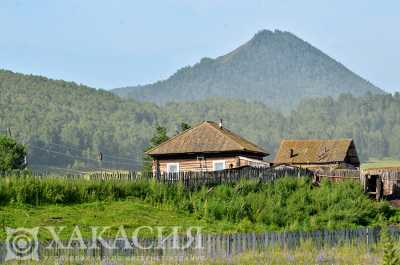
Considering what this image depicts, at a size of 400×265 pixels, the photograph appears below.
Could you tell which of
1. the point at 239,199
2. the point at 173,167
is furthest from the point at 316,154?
the point at 239,199

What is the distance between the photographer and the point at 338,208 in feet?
137

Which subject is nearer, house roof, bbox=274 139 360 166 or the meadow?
the meadow

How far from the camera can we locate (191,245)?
24.0 metres

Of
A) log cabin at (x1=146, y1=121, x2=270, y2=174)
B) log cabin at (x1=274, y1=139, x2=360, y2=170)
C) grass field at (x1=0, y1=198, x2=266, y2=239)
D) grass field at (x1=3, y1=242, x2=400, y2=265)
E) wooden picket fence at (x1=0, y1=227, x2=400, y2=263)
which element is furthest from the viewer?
log cabin at (x1=274, y1=139, x2=360, y2=170)

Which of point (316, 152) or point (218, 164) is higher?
point (316, 152)

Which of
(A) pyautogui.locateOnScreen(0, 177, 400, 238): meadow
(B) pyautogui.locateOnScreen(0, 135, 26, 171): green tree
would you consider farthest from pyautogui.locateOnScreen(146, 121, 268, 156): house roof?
(A) pyautogui.locateOnScreen(0, 177, 400, 238): meadow

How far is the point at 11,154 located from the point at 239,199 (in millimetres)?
35967

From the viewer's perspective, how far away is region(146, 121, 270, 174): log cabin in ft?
199

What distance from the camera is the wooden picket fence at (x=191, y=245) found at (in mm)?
22531

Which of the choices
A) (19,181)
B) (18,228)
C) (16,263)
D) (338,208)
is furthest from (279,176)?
(16,263)

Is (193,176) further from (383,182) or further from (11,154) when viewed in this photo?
(11,154)

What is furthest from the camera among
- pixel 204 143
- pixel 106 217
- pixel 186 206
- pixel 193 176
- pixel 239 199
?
pixel 204 143

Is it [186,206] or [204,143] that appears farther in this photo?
[204,143]

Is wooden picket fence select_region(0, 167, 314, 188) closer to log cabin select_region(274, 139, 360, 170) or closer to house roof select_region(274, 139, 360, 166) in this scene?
log cabin select_region(274, 139, 360, 170)
